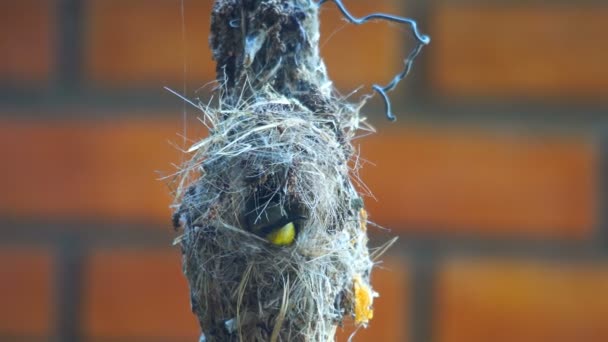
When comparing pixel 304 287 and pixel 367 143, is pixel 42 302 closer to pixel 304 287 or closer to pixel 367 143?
pixel 367 143

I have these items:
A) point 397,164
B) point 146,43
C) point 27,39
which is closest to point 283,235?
point 397,164

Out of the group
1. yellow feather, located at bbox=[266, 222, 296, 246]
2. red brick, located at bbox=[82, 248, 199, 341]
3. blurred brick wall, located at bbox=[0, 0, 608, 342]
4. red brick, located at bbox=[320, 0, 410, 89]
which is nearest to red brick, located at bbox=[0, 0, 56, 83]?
blurred brick wall, located at bbox=[0, 0, 608, 342]

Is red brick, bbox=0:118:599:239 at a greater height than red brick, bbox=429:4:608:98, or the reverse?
red brick, bbox=429:4:608:98

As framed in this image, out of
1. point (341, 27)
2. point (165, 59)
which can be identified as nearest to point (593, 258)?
point (341, 27)

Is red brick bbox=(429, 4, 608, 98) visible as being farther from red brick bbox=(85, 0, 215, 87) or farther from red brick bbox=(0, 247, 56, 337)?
red brick bbox=(0, 247, 56, 337)

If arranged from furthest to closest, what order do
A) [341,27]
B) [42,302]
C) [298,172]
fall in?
1. [42,302]
2. [341,27]
3. [298,172]

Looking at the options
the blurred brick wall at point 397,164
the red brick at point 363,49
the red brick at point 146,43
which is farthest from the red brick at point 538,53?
the red brick at point 146,43
